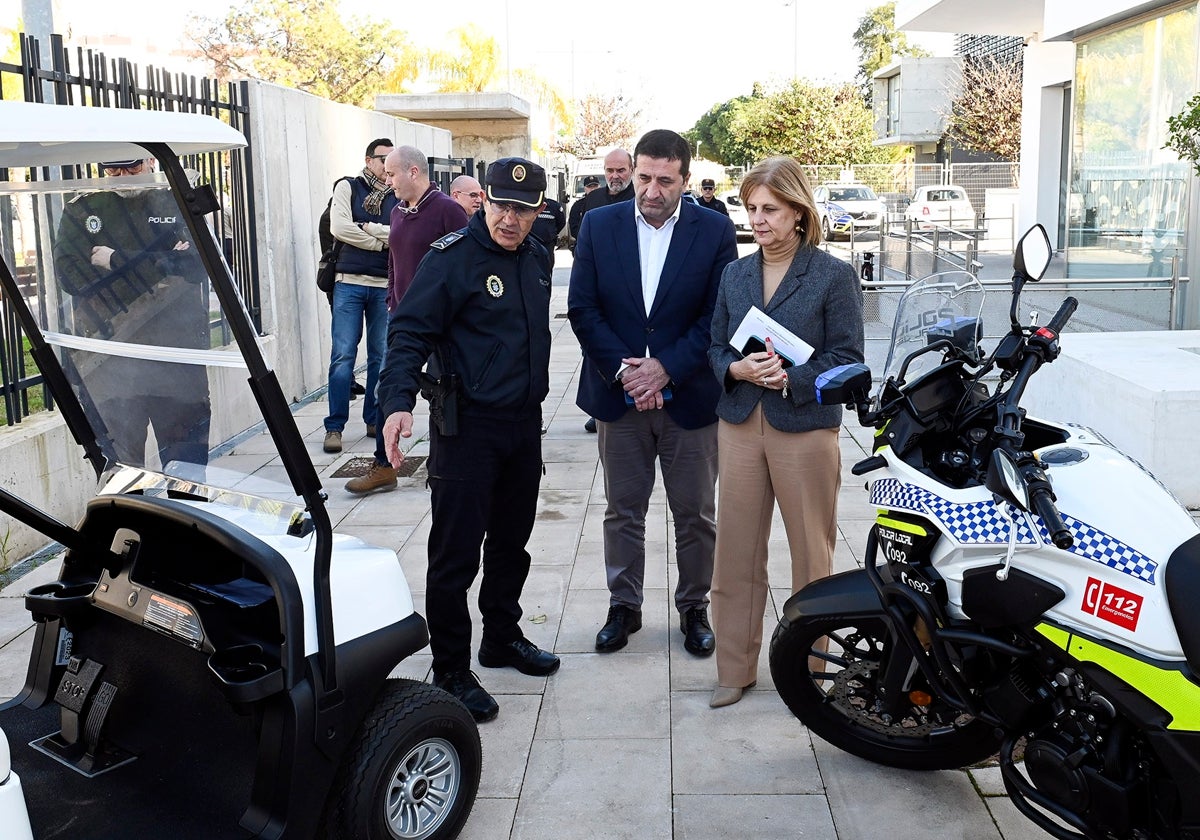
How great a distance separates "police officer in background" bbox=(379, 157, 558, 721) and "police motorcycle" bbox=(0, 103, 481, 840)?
2.72 feet

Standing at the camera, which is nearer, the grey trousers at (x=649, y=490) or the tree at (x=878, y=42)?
the grey trousers at (x=649, y=490)

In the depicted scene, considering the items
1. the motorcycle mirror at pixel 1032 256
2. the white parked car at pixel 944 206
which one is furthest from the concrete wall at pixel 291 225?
the white parked car at pixel 944 206

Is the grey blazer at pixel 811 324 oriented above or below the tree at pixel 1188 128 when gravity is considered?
below

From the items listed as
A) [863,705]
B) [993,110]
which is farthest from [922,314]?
[993,110]

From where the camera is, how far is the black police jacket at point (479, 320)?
12.7 feet

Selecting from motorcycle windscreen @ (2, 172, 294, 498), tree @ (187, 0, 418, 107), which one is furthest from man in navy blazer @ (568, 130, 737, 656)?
tree @ (187, 0, 418, 107)

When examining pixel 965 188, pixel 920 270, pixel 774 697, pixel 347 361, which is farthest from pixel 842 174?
pixel 774 697

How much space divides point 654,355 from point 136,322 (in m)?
2.04

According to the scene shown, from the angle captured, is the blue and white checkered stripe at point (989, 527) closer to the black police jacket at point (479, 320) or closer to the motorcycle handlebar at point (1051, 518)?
the motorcycle handlebar at point (1051, 518)

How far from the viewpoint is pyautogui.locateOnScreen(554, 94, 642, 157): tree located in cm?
7200

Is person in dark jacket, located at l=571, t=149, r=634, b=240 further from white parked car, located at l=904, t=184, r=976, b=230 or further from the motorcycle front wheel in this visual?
white parked car, located at l=904, t=184, r=976, b=230

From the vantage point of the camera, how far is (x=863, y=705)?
143 inches

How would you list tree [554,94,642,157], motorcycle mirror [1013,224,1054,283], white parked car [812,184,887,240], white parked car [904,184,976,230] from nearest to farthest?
motorcycle mirror [1013,224,1054,283], white parked car [904,184,976,230], white parked car [812,184,887,240], tree [554,94,642,157]

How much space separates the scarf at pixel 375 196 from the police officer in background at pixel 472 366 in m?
4.35
